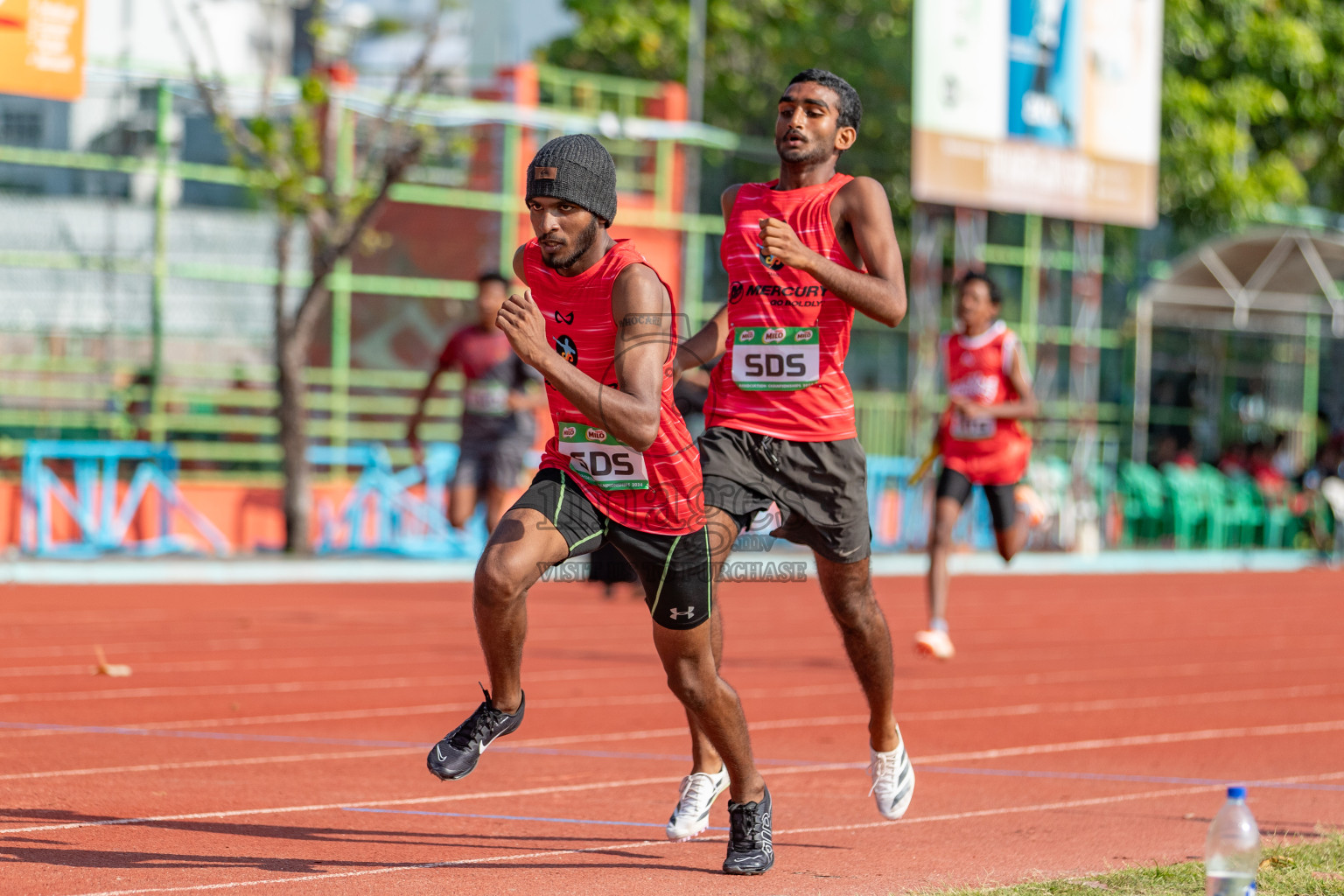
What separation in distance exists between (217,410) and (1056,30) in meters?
10.2

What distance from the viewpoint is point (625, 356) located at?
4.93m

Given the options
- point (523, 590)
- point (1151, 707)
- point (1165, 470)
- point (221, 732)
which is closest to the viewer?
point (523, 590)

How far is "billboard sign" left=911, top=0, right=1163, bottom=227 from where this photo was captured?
786 inches

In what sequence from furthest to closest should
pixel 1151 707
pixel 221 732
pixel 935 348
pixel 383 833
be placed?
1. pixel 935 348
2. pixel 1151 707
3. pixel 221 732
4. pixel 383 833

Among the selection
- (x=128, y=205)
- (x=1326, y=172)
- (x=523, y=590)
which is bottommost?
(x=523, y=590)

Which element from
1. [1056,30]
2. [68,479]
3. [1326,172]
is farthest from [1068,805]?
[1326,172]

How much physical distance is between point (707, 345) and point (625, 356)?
4.15ft

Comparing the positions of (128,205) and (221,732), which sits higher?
(128,205)

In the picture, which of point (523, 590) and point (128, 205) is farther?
point (128, 205)

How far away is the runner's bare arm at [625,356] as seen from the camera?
15.4 feet

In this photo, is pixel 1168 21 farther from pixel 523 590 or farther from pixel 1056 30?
pixel 523 590

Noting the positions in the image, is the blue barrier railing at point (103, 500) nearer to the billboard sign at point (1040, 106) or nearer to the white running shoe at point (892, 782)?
the billboard sign at point (1040, 106)

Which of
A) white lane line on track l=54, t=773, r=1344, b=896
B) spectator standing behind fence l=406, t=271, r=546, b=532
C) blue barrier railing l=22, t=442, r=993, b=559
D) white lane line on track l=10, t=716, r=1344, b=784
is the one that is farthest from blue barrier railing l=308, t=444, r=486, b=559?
white lane line on track l=54, t=773, r=1344, b=896

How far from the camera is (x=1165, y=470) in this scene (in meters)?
25.8
